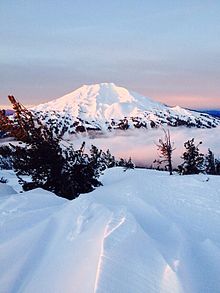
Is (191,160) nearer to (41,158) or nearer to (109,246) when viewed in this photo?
(41,158)

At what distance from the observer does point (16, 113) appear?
16.0 meters

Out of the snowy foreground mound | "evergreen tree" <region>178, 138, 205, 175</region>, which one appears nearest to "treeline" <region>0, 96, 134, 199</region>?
the snowy foreground mound

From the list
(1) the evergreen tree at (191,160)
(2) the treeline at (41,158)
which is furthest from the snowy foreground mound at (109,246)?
(1) the evergreen tree at (191,160)

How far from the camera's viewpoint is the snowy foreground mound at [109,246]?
Result: 359 cm

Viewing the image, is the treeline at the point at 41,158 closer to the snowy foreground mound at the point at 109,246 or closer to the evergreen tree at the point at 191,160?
the snowy foreground mound at the point at 109,246

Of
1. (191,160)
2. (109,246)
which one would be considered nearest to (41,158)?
(109,246)

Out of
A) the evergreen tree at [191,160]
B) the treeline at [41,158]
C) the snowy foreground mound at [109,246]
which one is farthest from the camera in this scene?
the evergreen tree at [191,160]

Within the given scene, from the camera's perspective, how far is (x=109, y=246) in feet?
13.3

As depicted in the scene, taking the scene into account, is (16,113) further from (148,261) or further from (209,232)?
(148,261)

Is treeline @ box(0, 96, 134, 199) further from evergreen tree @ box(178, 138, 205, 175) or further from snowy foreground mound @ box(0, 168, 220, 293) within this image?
evergreen tree @ box(178, 138, 205, 175)

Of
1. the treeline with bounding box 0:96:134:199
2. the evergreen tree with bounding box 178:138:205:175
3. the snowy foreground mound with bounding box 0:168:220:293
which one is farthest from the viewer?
the evergreen tree with bounding box 178:138:205:175

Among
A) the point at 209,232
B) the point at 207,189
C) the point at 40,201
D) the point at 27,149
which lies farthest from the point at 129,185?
the point at 27,149

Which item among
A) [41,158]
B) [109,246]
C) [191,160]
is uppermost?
[109,246]

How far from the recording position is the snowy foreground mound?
3.59 metres
